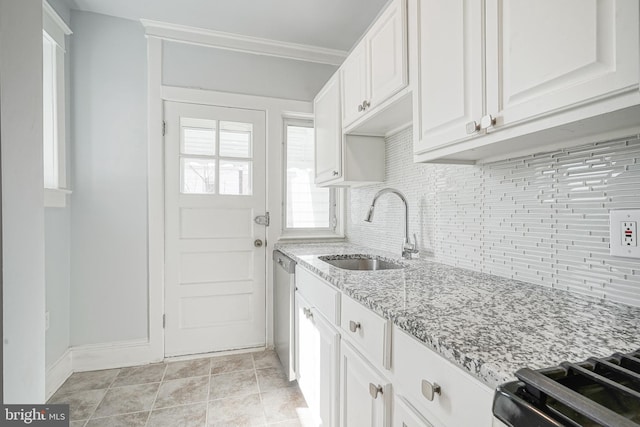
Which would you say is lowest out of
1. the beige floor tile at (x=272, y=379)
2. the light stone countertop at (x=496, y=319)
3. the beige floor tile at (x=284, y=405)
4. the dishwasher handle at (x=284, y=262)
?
the beige floor tile at (x=272, y=379)

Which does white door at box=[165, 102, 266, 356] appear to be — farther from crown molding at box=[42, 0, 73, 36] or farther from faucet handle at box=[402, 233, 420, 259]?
faucet handle at box=[402, 233, 420, 259]

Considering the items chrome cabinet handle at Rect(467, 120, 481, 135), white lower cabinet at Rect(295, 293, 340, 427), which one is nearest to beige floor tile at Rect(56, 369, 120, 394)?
white lower cabinet at Rect(295, 293, 340, 427)

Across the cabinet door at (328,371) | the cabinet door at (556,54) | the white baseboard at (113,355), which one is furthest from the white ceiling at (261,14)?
the white baseboard at (113,355)

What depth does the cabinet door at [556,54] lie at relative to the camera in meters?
0.58

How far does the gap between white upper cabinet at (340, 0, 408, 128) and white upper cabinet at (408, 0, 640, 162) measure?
7 centimetres

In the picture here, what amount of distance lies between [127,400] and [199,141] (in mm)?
1835

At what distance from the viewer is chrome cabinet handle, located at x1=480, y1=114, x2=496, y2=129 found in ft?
2.83

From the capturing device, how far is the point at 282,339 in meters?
2.18

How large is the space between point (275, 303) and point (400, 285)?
1589 mm

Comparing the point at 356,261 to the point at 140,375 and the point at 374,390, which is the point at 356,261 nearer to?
the point at 374,390

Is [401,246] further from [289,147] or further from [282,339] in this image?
[289,147]

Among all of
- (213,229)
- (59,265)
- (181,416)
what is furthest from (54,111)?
(181,416)

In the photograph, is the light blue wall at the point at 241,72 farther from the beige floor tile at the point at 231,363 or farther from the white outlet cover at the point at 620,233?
the white outlet cover at the point at 620,233

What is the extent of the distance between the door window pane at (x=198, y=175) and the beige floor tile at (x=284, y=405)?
5.07 ft
